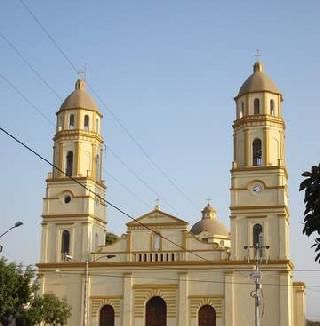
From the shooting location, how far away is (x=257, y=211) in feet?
170

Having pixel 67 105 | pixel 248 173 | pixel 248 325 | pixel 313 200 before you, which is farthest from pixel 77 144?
pixel 313 200

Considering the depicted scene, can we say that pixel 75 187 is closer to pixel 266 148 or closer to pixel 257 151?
pixel 257 151

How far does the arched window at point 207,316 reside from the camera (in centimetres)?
5075

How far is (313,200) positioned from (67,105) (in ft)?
134

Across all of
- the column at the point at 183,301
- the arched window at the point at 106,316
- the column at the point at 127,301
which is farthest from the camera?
the arched window at the point at 106,316

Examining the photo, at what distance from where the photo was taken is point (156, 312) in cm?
5206

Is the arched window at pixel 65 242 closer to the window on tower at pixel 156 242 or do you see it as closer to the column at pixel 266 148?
the window on tower at pixel 156 242

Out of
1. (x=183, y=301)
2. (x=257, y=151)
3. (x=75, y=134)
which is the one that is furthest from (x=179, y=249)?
(x=75, y=134)

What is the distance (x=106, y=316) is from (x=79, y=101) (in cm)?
1569

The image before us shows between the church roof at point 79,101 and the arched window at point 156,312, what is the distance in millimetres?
14906

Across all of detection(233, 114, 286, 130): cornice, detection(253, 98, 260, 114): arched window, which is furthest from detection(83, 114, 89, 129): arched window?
detection(253, 98, 260, 114): arched window

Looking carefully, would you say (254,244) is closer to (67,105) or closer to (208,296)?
(208,296)

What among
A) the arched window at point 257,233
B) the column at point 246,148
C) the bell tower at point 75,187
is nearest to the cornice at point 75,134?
the bell tower at point 75,187

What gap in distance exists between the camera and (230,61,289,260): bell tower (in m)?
51.4
